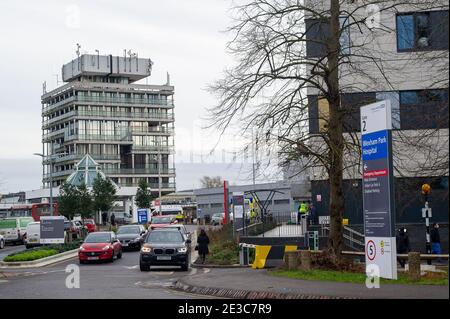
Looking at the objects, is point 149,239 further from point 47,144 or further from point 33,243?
point 47,144

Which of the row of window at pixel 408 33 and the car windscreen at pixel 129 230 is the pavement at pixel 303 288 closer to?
the row of window at pixel 408 33

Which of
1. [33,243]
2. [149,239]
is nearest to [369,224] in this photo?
[149,239]

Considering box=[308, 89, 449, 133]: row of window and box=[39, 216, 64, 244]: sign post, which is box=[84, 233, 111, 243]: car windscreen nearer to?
box=[39, 216, 64, 244]: sign post

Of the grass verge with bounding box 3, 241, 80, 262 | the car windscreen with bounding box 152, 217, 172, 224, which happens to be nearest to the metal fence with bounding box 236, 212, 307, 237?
the grass verge with bounding box 3, 241, 80, 262

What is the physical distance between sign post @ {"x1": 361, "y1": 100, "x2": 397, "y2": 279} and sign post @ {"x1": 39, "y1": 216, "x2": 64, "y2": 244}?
90.2 feet

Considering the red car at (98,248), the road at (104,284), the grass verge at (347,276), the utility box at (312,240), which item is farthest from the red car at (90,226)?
the grass verge at (347,276)

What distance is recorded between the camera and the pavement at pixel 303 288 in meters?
15.1

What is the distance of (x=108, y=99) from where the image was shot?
124500 mm

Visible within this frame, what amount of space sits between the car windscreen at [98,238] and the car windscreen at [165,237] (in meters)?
6.79

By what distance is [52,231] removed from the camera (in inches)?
1649

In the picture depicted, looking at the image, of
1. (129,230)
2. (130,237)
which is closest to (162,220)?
(129,230)

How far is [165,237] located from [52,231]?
15.3 m
